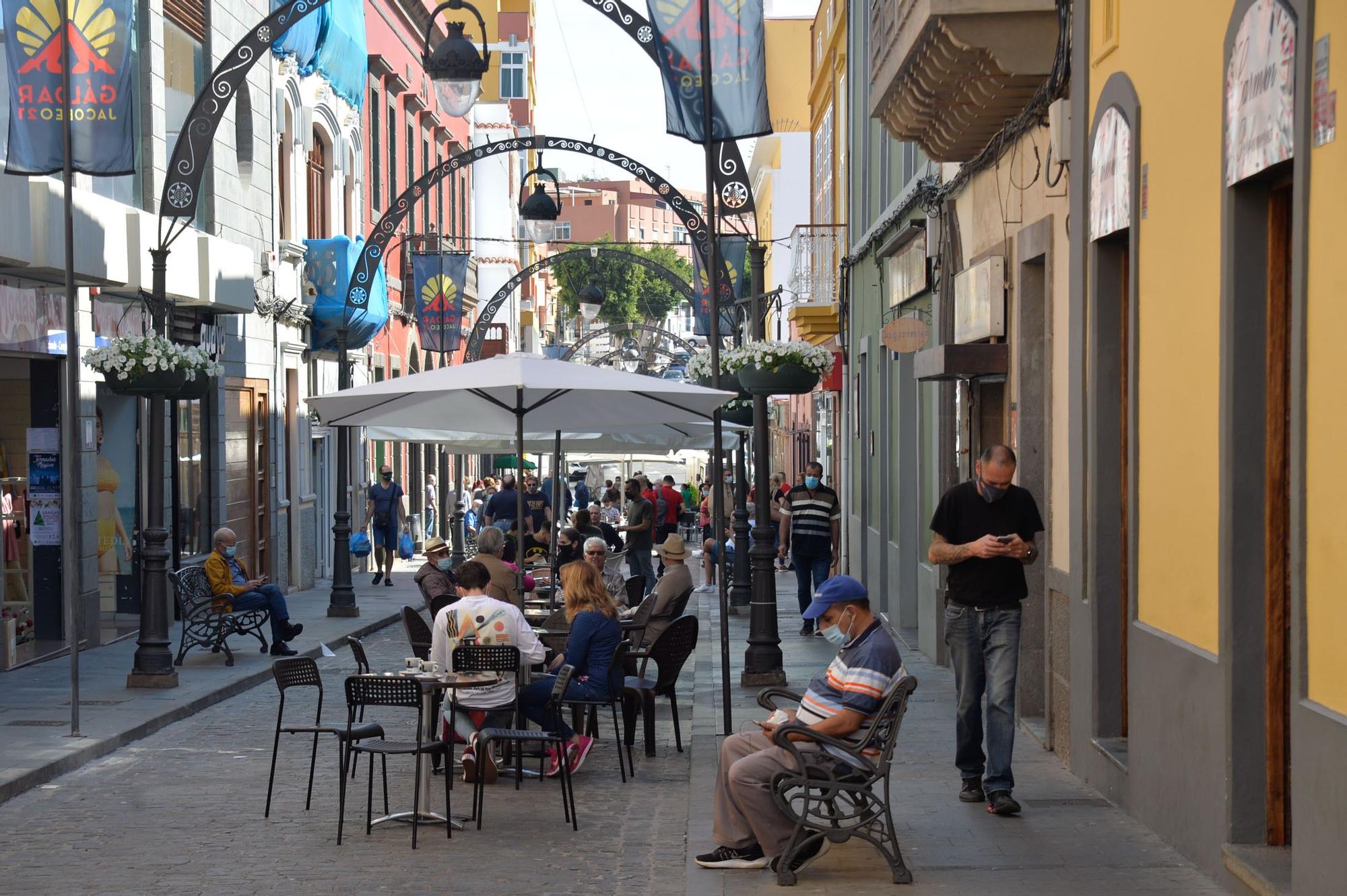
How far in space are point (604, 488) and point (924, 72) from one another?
1809 inches

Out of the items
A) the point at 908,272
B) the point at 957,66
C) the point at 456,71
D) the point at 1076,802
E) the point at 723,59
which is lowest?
the point at 1076,802

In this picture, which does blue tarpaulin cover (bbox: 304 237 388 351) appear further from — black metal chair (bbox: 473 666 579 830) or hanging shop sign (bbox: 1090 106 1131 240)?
hanging shop sign (bbox: 1090 106 1131 240)

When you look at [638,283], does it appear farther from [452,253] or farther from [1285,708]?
[1285,708]

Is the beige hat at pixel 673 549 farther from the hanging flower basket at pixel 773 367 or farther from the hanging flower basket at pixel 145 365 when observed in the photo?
the hanging flower basket at pixel 145 365

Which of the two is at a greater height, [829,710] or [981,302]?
[981,302]

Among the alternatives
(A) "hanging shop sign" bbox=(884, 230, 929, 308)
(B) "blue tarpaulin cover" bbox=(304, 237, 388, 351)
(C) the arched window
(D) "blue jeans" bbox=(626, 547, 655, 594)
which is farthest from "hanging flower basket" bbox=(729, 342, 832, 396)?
(C) the arched window

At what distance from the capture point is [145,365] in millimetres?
14492

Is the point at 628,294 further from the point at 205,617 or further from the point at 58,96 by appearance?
the point at 58,96

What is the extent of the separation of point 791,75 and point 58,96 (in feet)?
130

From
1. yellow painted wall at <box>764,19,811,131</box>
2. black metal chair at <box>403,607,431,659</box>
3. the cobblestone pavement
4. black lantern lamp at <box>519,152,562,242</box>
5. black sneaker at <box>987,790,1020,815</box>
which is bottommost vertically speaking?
the cobblestone pavement

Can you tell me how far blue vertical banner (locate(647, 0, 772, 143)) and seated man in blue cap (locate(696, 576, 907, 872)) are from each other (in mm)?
6444

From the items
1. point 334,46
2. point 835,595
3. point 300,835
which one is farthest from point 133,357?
point 334,46

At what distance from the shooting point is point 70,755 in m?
11.0

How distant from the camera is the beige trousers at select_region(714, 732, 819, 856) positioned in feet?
25.2
